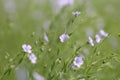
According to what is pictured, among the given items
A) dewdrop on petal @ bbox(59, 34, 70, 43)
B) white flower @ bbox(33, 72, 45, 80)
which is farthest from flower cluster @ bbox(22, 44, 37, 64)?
white flower @ bbox(33, 72, 45, 80)

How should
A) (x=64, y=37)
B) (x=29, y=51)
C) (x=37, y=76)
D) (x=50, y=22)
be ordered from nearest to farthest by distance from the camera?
(x=29, y=51) → (x=64, y=37) → (x=37, y=76) → (x=50, y=22)

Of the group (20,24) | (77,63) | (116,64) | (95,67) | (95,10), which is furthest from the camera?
(95,10)

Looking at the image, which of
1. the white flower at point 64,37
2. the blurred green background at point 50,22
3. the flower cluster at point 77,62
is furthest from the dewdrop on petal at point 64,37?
the blurred green background at point 50,22

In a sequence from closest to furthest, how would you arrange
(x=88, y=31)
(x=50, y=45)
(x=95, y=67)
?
(x=95, y=67)
(x=50, y=45)
(x=88, y=31)

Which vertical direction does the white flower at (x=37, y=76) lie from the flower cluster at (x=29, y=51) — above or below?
above

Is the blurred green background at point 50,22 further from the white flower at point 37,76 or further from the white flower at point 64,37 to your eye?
the white flower at point 64,37

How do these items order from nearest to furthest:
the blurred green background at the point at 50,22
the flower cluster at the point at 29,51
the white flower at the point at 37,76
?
1. the flower cluster at the point at 29,51
2. the white flower at the point at 37,76
3. the blurred green background at the point at 50,22

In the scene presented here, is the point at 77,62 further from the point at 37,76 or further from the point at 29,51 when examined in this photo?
the point at 37,76

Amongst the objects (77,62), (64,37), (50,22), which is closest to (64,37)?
(64,37)

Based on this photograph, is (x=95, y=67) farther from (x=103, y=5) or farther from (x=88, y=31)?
(x=103, y=5)

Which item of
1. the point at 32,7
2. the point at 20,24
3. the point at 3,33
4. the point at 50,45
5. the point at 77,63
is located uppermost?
the point at 32,7

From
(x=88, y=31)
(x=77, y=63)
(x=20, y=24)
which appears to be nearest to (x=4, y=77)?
(x=77, y=63)
